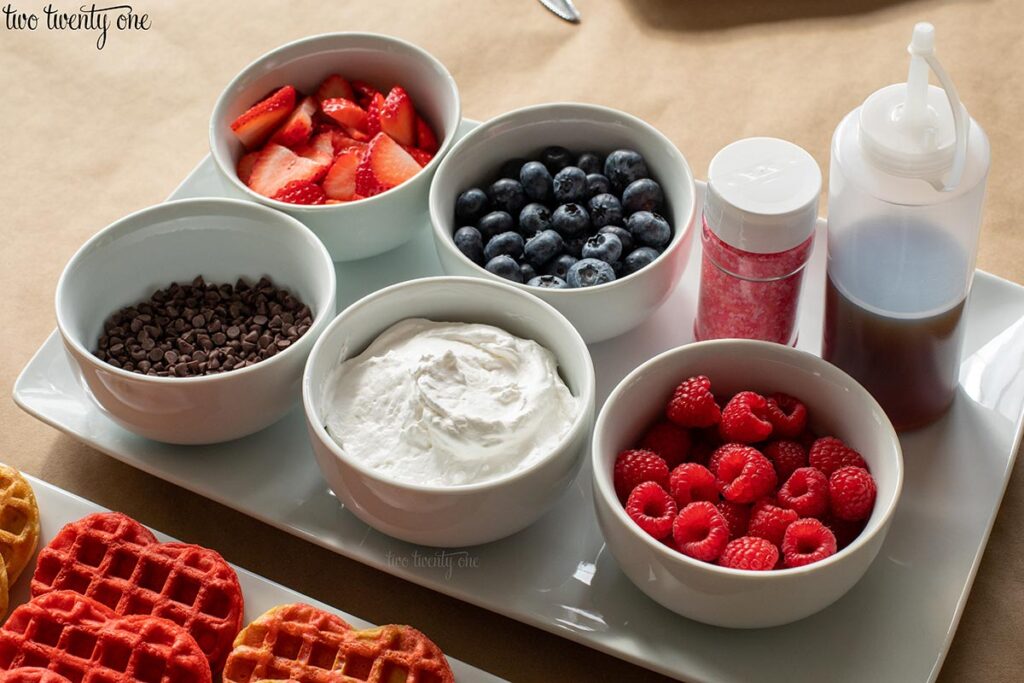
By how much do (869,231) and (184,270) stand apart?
1.00 m

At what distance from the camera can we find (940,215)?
5.04ft

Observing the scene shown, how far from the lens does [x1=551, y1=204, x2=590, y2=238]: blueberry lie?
1.81m

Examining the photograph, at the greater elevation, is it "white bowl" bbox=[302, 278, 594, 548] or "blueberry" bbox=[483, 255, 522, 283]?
"blueberry" bbox=[483, 255, 522, 283]

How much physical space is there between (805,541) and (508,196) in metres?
0.72

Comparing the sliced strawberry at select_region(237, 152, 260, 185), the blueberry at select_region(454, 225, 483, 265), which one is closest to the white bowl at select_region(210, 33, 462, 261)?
the sliced strawberry at select_region(237, 152, 260, 185)

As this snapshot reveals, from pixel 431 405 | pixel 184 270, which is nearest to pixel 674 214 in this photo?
pixel 431 405

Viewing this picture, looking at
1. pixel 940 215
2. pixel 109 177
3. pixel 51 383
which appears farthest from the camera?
pixel 109 177

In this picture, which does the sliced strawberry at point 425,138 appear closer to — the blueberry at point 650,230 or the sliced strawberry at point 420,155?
the sliced strawberry at point 420,155

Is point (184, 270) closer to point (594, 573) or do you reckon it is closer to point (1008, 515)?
point (594, 573)

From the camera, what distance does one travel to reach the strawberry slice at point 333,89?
82.4 inches

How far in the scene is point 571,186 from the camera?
1.85 meters

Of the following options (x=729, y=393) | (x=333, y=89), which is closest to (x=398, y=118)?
(x=333, y=89)

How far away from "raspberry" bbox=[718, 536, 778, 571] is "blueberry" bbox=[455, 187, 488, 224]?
693 millimetres

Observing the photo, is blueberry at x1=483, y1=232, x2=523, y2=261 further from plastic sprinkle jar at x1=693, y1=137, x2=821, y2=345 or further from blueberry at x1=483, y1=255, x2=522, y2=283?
plastic sprinkle jar at x1=693, y1=137, x2=821, y2=345
